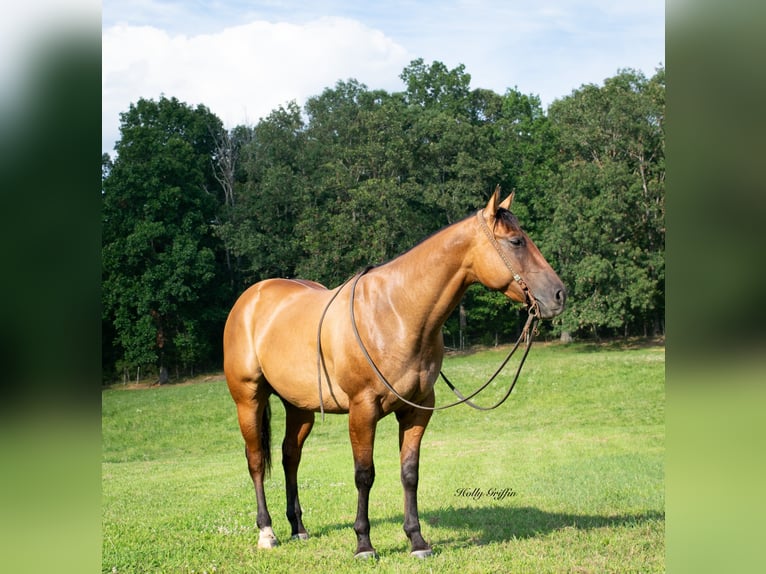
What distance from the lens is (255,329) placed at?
678 centimetres

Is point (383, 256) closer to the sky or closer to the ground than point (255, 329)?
closer to the sky

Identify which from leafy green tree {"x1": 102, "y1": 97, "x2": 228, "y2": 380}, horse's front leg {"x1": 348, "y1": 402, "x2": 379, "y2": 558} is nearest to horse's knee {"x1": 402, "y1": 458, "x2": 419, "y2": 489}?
horse's front leg {"x1": 348, "y1": 402, "x2": 379, "y2": 558}

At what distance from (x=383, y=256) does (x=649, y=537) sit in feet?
76.5

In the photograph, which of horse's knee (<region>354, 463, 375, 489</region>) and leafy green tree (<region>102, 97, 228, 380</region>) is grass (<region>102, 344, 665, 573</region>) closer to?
horse's knee (<region>354, 463, 375, 489</region>)

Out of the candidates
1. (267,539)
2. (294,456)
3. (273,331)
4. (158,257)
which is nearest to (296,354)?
(273,331)

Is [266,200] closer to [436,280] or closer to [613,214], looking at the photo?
[613,214]

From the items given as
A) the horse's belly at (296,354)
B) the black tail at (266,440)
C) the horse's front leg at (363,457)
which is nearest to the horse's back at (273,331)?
the horse's belly at (296,354)

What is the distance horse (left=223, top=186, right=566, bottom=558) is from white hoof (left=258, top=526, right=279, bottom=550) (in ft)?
0.03
